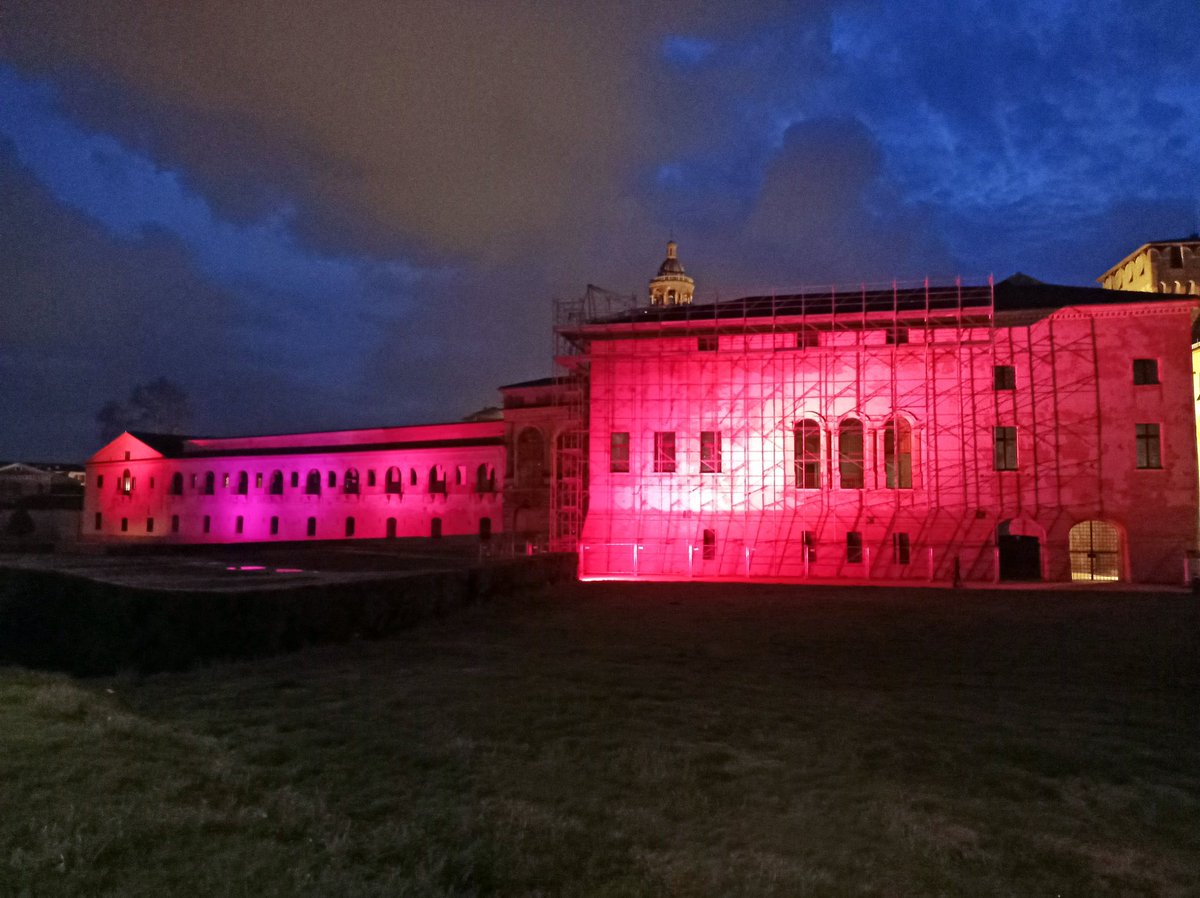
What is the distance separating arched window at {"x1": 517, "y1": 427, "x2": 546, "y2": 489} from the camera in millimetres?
39125

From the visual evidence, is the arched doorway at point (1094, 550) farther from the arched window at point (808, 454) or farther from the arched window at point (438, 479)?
the arched window at point (438, 479)

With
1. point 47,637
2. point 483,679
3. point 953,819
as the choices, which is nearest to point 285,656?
point 483,679

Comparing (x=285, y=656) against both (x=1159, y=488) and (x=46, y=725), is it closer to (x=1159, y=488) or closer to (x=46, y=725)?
(x=46, y=725)

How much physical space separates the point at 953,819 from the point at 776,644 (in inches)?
275

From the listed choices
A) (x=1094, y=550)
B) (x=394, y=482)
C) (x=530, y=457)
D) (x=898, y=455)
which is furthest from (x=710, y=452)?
(x=394, y=482)

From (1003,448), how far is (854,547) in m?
5.37

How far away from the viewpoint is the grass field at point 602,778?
4270 millimetres

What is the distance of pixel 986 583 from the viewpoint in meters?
23.7

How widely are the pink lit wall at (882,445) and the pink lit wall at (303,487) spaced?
15.4 m

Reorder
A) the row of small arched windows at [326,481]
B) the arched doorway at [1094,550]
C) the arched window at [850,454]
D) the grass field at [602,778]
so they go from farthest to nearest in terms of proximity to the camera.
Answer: the row of small arched windows at [326,481] → the arched window at [850,454] → the arched doorway at [1094,550] → the grass field at [602,778]

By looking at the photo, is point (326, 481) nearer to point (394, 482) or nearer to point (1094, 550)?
point (394, 482)

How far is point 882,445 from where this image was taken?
25953 millimetres

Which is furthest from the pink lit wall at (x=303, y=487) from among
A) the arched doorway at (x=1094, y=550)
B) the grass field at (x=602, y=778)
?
the grass field at (x=602, y=778)

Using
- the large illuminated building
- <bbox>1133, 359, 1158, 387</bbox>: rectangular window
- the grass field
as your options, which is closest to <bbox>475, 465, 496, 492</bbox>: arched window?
the large illuminated building
